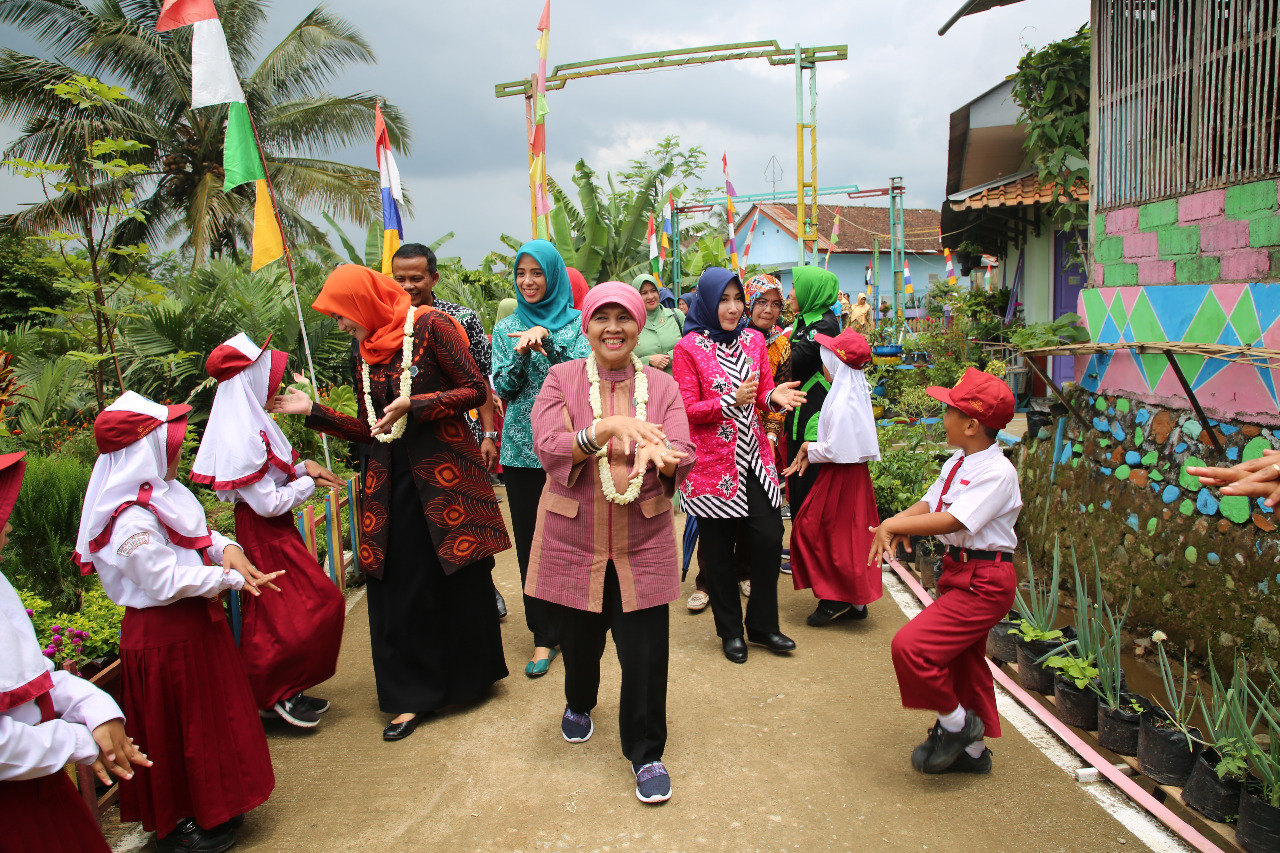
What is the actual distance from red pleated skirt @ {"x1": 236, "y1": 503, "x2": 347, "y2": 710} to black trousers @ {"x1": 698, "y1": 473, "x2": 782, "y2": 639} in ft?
6.12

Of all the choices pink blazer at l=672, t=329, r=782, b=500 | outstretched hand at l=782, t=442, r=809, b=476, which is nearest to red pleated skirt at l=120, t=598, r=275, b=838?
pink blazer at l=672, t=329, r=782, b=500

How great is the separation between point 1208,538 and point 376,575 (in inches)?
164

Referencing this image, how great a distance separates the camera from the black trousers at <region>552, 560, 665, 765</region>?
3131 millimetres

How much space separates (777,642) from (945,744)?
1.35 meters

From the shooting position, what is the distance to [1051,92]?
764 centimetres

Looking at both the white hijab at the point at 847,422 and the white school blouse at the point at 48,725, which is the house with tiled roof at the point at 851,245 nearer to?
the white hijab at the point at 847,422

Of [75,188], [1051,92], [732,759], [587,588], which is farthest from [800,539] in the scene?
[1051,92]

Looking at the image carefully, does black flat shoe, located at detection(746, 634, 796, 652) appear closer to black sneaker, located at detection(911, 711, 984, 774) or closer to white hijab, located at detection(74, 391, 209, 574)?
black sneaker, located at detection(911, 711, 984, 774)

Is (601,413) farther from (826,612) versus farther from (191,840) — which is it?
(826,612)

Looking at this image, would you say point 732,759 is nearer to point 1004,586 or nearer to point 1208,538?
point 1004,586

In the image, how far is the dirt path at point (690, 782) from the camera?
9.43ft

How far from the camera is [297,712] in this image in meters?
3.70

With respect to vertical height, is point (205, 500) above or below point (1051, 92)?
below

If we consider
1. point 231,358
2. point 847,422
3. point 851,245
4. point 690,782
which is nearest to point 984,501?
point 690,782
